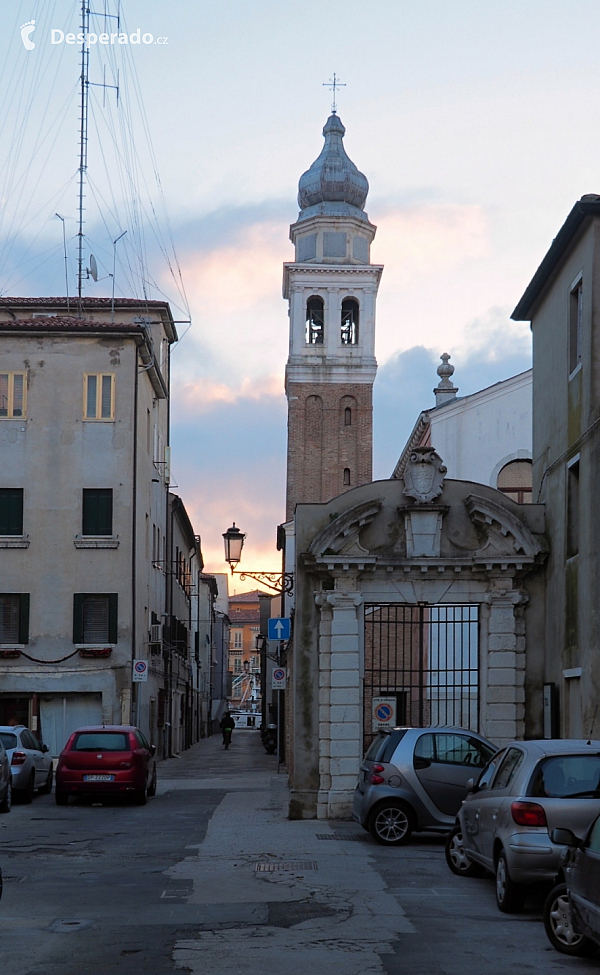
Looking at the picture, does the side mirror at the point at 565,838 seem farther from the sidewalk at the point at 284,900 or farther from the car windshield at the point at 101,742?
the car windshield at the point at 101,742

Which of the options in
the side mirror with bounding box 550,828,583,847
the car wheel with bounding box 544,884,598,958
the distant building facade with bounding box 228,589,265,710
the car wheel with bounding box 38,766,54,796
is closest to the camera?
the side mirror with bounding box 550,828,583,847

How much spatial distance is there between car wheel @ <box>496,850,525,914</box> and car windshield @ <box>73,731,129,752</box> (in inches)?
553

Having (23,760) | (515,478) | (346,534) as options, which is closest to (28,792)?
(23,760)

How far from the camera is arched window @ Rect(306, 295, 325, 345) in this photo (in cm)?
7781

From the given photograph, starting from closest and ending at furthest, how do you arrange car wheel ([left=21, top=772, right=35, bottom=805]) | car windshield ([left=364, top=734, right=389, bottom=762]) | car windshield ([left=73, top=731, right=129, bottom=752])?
car windshield ([left=364, top=734, right=389, bottom=762]) → car windshield ([left=73, top=731, right=129, bottom=752]) → car wheel ([left=21, top=772, right=35, bottom=805])

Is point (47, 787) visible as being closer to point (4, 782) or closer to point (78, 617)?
point (4, 782)

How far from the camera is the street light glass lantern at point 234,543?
30438 millimetres

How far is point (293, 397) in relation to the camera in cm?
7669

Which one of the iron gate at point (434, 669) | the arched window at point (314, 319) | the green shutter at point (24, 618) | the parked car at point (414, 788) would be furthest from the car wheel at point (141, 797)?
the arched window at point (314, 319)

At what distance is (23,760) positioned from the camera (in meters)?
24.6

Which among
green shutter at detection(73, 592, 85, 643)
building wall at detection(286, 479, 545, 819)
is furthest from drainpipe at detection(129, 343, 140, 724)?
building wall at detection(286, 479, 545, 819)

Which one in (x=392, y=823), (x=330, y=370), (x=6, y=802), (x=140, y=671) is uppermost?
(x=330, y=370)

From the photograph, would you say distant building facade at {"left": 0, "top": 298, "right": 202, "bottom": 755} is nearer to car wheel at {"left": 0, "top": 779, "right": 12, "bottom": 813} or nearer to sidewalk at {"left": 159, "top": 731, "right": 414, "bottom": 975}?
car wheel at {"left": 0, "top": 779, "right": 12, "bottom": 813}

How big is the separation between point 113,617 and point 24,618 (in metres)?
2.44
